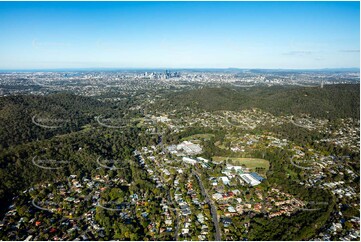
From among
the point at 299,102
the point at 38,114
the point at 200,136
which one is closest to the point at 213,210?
the point at 200,136

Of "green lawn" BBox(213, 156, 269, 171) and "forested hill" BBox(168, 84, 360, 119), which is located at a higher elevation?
"forested hill" BBox(168, 84, 360, 119)

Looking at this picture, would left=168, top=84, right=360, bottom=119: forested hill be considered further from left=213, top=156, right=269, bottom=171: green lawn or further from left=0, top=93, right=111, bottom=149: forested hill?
left=213, top=156, right=269, bottom=171: green lawn

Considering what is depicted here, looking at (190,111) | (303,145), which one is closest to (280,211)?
(303,145)

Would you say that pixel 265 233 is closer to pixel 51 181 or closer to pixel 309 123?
pixel 51 181

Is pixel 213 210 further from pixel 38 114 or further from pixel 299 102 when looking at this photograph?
pixel 299 102

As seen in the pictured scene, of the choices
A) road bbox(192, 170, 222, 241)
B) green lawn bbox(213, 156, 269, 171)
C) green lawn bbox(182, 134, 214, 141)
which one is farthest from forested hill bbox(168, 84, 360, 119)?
road bbox(192, 170, 222, 241)

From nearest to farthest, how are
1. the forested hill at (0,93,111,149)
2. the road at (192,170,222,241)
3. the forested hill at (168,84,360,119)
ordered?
1. the road at (192,170,222,241)
2. the forested hill at (0,93,111,149)
3. the forested hill at (168,84,360,119)

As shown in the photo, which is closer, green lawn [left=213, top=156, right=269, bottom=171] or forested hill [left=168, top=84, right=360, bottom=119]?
green lawn [left=213, top=156, right=269, bottom=171]
